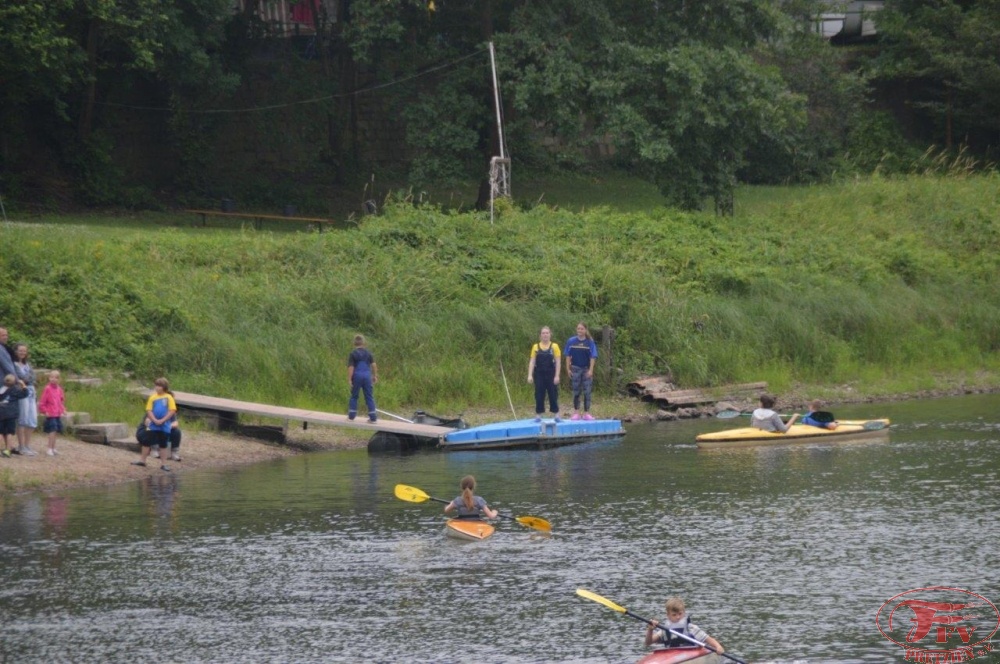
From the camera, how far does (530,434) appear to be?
25.9m

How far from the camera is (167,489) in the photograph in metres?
21.3

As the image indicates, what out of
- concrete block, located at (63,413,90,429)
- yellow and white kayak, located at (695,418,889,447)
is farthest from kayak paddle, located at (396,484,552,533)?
yellow and white kayak, located at (695,418,889,447)

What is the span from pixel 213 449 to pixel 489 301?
10.3 m

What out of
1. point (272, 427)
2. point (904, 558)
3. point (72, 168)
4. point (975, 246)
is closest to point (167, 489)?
point (272, 427)

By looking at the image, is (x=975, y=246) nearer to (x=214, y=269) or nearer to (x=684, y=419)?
(x=684, y=419)

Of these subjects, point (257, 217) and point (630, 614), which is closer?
point (630, 614)

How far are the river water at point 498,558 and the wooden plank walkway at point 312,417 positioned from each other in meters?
1.57

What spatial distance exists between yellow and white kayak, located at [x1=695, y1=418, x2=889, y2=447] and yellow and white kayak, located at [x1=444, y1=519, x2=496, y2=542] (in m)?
8.47

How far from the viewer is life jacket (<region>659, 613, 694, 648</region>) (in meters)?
12.2

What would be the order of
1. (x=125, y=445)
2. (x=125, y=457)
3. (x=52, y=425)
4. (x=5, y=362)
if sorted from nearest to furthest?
(x=5, y=362), (x=52, y=425), (x=125, y=457), (x=125, y=445)

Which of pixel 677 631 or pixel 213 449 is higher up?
pixel 677 631

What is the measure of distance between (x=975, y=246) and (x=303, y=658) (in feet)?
119

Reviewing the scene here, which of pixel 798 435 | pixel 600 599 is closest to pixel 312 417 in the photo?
pixel 798 435

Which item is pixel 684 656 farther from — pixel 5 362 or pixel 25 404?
pixel 25 404
